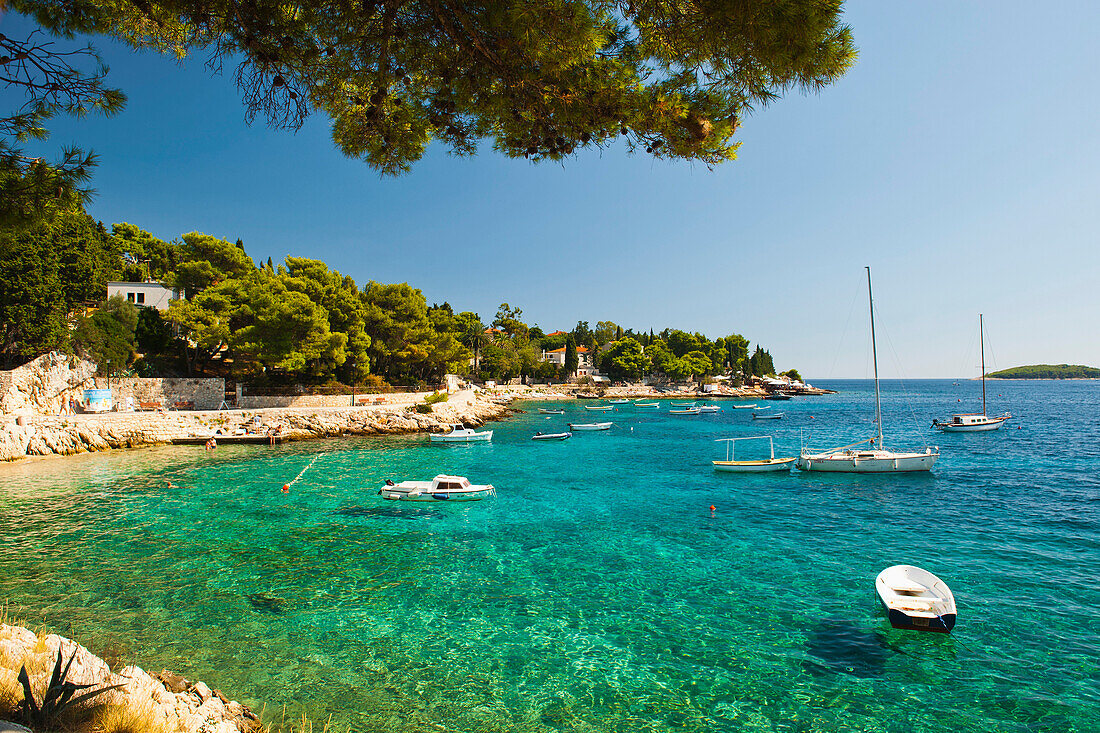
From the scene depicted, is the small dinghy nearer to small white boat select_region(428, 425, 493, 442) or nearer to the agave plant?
the agave plant

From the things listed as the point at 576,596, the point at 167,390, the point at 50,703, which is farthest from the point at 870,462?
the point at 167,390

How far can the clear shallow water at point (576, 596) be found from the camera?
282 inches

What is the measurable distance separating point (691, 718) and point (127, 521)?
18276 millimetres

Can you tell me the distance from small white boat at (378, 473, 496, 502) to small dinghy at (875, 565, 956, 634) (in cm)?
1368

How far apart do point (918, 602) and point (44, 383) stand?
146 feet

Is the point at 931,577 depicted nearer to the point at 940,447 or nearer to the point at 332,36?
the point at 332,36

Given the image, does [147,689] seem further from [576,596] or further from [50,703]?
[576,596]

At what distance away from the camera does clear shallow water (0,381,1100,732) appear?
7.16 m

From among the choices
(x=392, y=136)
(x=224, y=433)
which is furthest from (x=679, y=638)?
(x=224, y=433)

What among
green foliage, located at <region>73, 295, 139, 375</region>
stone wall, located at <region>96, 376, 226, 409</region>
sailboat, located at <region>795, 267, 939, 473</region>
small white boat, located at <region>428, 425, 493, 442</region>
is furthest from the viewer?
small white boat, located at <region>428, 425, 493, 442</region>

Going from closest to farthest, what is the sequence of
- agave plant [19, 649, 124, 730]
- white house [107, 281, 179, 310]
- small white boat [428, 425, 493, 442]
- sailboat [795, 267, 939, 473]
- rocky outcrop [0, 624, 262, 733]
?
agave plant [19, 649, 124, 730] → rocky outcrop [0, 624, 262, 733] → sailboat [795, 267, 939, 473] → small white boat [428, 425, 493, 442] → white house [107, 281, 179, 310]

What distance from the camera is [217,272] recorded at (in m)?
43.3

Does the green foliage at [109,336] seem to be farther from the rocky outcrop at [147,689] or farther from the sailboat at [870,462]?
the sailboat at [870,462]

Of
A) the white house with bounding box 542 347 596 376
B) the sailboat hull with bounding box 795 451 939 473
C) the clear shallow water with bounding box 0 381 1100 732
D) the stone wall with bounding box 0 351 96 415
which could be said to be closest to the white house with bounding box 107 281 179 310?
the stone wall with bounding box 0 351 96 415
